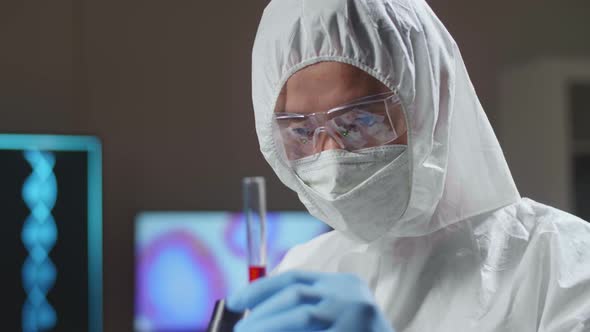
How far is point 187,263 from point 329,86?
5.07 feet

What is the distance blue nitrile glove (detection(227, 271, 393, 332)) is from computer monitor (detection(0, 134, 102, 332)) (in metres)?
1.63

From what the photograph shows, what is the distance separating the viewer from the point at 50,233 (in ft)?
7.74

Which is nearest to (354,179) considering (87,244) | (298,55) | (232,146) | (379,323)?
(298,55)

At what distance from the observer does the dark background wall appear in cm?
271

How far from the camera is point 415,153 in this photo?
3.92 feet

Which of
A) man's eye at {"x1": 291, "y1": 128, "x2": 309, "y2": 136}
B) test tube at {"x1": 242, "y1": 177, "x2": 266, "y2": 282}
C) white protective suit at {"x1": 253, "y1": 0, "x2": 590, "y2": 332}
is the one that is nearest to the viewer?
test tube at {"x1": 242, "y1": 177, "x2": 266, "y2": 282}

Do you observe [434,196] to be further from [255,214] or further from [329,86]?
[255,214]

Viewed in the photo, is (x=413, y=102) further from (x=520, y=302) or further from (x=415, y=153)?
(x=520, y=302)

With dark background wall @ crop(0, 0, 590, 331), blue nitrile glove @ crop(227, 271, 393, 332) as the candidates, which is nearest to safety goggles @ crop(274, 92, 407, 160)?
blue nitrile glove @ crop(227, 271, 393, 332)

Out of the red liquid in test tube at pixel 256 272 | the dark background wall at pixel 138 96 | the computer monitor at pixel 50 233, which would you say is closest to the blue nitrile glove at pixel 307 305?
the red liquid in test tube at pixel 256 272

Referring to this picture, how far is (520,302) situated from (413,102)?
0.36 m

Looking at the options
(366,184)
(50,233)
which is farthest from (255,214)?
(50,233)

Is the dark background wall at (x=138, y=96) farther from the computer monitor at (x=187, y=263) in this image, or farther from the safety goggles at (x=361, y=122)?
the safety goggles at (x=361, y=122)

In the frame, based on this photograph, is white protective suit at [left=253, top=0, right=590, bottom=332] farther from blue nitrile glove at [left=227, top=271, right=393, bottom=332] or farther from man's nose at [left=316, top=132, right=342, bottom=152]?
blue nitrile glove at [left=227, top=271, right=393, bottom=332]
